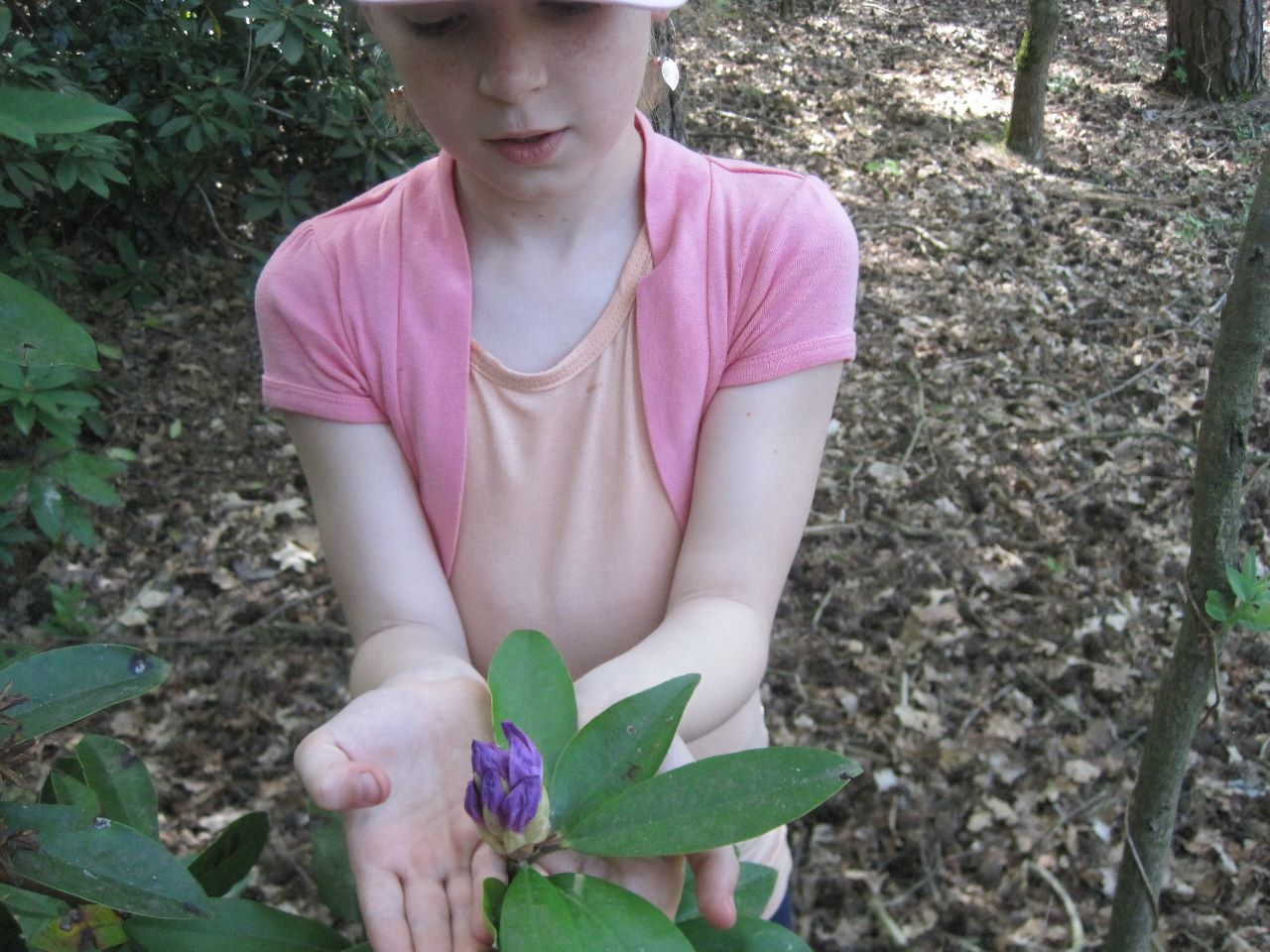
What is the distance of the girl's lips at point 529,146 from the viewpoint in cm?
101

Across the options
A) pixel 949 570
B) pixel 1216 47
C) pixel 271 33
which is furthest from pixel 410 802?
pixel 1216 47

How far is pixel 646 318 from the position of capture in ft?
3.77

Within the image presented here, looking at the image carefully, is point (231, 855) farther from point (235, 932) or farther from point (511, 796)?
point (511, 796)

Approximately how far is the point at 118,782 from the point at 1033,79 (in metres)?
4.78

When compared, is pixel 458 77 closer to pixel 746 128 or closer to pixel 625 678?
pixel 625 678

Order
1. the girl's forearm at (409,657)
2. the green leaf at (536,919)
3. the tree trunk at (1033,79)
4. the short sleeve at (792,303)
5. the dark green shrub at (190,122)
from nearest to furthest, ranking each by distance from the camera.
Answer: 1. the green leaf at (536,919)
2. the girl's forearm at (409,657)
3. the short sleeve at (792,303)
4. the dark green shrub at (190,122)
5. the tree trunk at (1033,79)

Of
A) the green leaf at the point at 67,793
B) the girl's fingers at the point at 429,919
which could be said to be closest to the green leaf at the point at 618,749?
the girl's fingers at the point at 429,919

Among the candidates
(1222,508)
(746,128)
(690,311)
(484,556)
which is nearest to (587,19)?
(690,311)

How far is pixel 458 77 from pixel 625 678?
0.57m

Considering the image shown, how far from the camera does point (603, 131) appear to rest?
1033mm

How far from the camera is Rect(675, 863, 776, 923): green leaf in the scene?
0.97 meters

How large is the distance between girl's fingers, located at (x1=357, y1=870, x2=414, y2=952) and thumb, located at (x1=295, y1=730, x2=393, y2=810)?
0.23ft

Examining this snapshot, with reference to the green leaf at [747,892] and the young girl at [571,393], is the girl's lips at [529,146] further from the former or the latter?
the green leaf at [747,892]

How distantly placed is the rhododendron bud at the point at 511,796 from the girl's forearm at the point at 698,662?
0.14 metres
